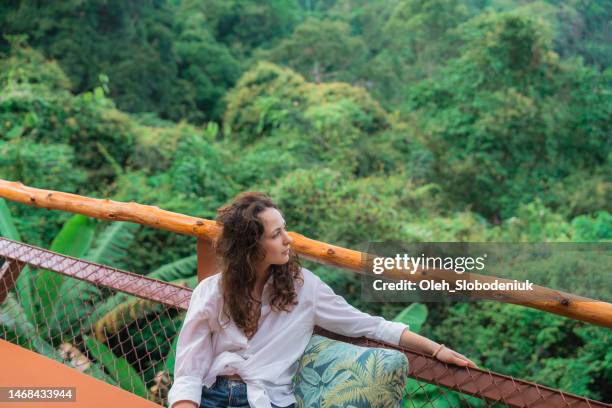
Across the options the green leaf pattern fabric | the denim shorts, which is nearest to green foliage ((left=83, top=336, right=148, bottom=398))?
the denim shorts

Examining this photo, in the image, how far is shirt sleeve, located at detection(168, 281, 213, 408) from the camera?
5.34 feet

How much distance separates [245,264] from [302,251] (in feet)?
1.25

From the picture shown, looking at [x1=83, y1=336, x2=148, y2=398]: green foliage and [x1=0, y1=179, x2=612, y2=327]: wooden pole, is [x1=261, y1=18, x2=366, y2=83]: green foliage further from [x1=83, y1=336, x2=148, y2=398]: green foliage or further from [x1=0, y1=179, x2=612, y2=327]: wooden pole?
[x1=0, y1=179, x2=612, y2=327]: wooden pole

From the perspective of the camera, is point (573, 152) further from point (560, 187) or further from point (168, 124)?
point (168, 124)

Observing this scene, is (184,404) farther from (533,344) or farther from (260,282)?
(533,344)

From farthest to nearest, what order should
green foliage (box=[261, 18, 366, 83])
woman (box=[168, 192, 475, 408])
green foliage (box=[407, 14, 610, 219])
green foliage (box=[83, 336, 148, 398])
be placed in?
green foliage (box=[261, 18, 366, 83]) < green foliage (box=[407, 14, 610, 219]) < green foliage (box=[83, 336, 148, 398]) < woman (box=[168, 192, 475, 408])

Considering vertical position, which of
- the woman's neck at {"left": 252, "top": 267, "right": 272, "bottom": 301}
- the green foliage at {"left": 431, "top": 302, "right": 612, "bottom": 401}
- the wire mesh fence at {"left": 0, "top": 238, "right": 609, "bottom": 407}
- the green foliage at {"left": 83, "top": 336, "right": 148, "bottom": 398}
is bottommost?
the green foliage at {"left": 431, "top": 302, "right": 612, "bottom": 401}

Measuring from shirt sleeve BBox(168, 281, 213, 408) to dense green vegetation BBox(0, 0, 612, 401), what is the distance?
11.8 feet

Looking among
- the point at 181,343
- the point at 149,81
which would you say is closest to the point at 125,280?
the point at 181,343

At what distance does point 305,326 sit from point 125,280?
77 centimetres

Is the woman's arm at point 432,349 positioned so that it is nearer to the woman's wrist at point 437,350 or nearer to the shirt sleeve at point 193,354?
the woman's wrist at point 437,350

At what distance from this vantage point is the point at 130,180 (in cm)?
794

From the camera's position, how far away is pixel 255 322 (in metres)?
1.71

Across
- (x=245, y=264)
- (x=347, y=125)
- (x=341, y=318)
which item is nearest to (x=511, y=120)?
(x=347, y=125)
